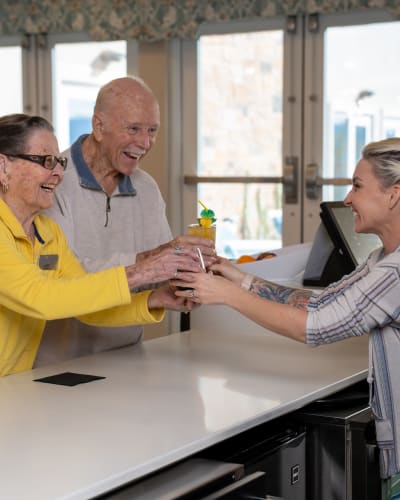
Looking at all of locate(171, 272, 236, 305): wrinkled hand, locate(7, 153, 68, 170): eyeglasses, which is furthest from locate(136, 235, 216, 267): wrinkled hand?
locate(7, 153, 68, 170): eyeglasses

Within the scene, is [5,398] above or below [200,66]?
below

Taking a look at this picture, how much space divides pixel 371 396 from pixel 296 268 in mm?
1453

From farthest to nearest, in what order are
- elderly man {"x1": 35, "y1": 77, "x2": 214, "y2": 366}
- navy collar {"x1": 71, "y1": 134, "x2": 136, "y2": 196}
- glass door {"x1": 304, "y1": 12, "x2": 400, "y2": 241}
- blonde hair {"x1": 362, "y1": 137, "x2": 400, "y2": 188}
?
glass door {"x1": 304, "y1": 12, "x2": 400, "y2": 241} < navy collar {"x1": 71, "y1": 134, "x2": 136, "y2": 196} < elderly man {"x1": 35, "y1": 77, "x2": 214, "y2": 366} < blonde hair {"x1": 362, "y1": 137, "x2": 400, "y2": 188}

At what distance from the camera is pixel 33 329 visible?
8.60 feet

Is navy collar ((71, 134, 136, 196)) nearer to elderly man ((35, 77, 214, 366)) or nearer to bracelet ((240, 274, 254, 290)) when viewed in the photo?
elderly man ((35, 77, 214, 366))

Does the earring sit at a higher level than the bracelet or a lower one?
higher

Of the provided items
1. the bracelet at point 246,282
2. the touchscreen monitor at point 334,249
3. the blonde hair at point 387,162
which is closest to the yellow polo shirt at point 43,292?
the bracelet at point 246,282

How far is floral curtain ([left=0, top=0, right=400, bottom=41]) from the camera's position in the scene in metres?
5.24

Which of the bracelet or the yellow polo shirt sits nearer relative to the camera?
the yellow polo shirt

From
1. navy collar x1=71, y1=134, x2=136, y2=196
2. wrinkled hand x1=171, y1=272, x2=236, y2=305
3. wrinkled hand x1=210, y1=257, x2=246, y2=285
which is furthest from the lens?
navy collar x1=71, y1=134, x2=136, y2=196

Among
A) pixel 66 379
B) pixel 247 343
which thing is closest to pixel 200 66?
pixel 247 343

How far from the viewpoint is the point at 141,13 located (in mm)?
5711

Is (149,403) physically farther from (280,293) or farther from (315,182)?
(315,182)

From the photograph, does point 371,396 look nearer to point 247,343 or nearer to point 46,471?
point 247,343
